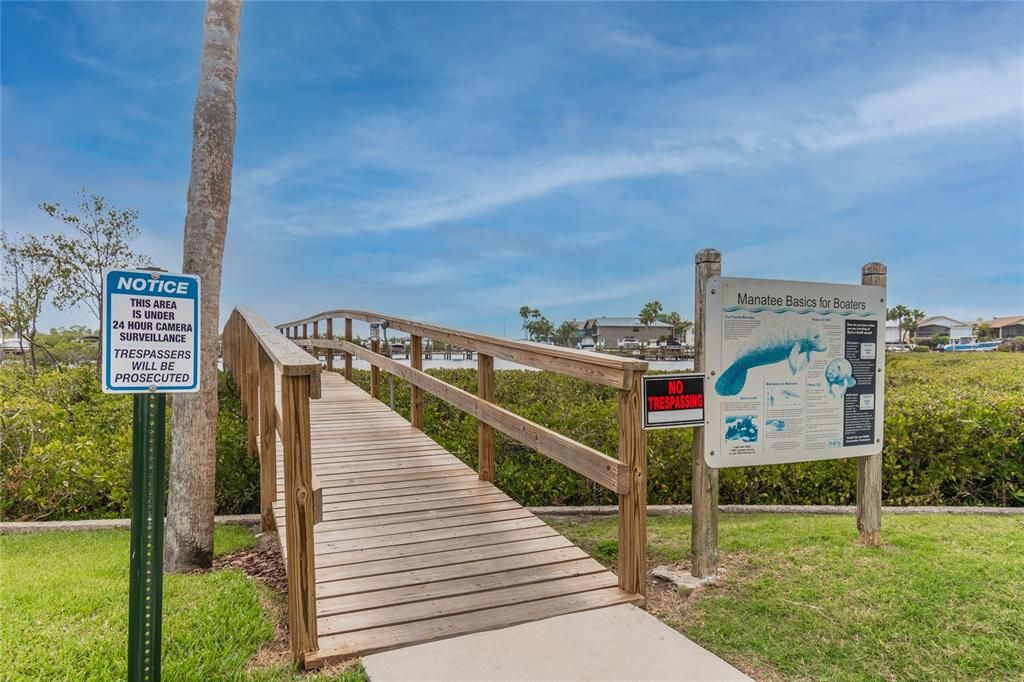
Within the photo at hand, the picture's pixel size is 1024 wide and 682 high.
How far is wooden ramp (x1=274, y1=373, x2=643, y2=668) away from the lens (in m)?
2.71

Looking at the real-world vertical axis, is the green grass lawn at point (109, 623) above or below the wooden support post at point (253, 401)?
below

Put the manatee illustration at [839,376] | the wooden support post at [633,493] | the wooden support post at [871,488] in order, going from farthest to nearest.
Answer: the wooden support post at [871,488]
the manatee illustration at [839,376]
the wooden support post at [633,493]

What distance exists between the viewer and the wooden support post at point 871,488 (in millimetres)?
3812

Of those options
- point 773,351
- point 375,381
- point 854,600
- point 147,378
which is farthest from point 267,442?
point 375,381

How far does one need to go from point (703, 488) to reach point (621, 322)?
263 ft

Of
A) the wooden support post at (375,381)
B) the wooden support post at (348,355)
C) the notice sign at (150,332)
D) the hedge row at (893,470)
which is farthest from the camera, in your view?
the wooden support post at (348,355)

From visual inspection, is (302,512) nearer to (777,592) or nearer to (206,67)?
(777,592)

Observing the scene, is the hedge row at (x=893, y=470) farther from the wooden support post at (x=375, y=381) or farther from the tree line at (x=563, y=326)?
the tree line at (x=563, y=326)

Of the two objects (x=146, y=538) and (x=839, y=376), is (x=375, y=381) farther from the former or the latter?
(x=146, y=538)

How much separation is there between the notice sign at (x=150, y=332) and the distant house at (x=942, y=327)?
102 meters

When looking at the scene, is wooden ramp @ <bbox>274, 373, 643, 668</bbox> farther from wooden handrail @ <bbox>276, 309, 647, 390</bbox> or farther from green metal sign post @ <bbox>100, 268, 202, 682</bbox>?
wooden handrail @ <bbox>276, 309, 647, 390</bbox>

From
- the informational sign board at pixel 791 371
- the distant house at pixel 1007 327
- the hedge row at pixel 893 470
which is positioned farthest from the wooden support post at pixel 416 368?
the distant house at pixel 1007 327

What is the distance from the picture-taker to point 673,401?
10.3 ft

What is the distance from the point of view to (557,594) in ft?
9.78
